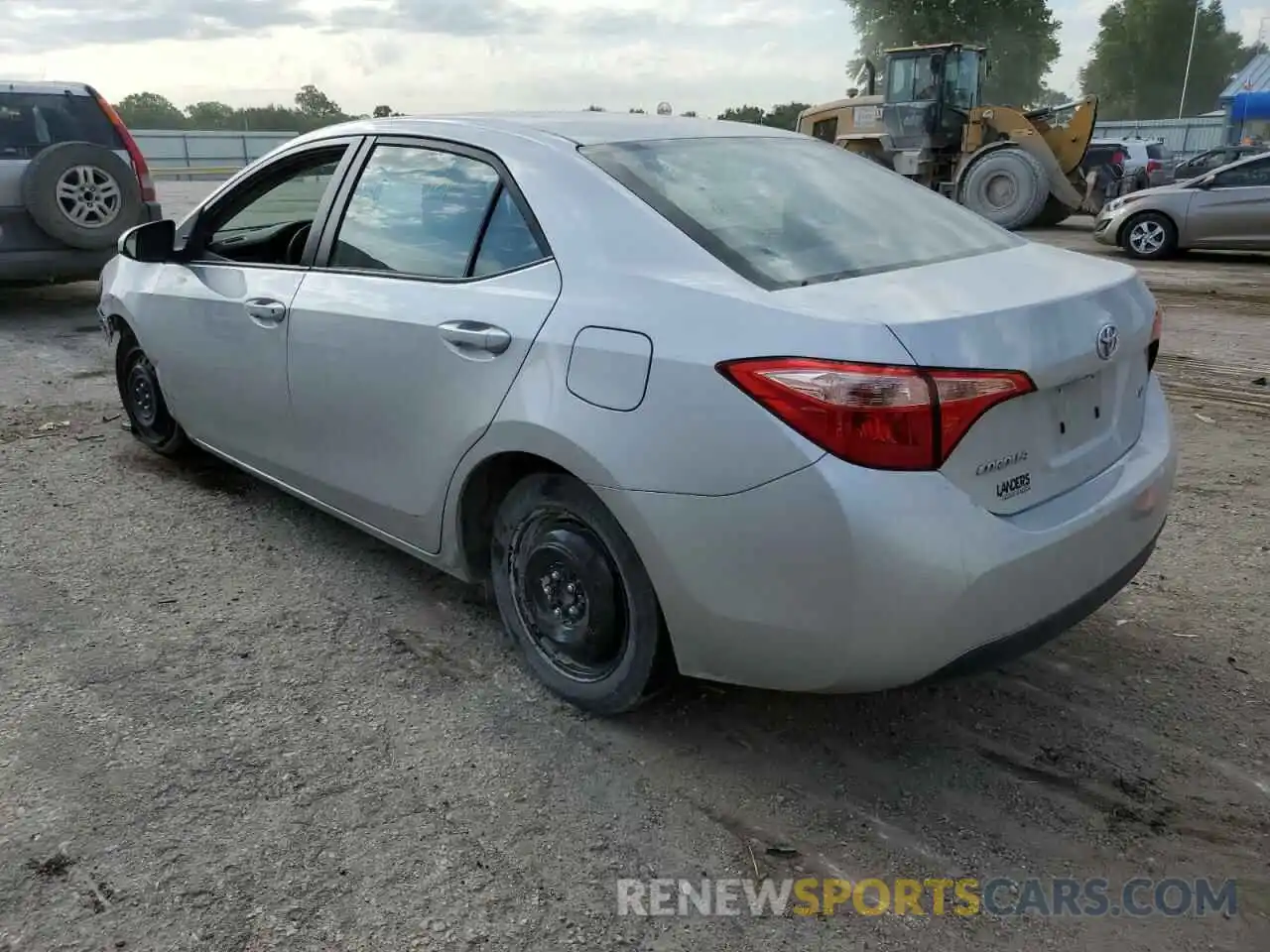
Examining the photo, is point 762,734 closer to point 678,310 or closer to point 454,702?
point 454,702

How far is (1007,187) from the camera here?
53.6 feet

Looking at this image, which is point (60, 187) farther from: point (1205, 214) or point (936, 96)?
point (936, 96)

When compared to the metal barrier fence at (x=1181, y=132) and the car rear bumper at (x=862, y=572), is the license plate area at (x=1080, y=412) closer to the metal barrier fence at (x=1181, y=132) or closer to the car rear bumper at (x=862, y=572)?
the car rear bumper at (x=862, y=572)

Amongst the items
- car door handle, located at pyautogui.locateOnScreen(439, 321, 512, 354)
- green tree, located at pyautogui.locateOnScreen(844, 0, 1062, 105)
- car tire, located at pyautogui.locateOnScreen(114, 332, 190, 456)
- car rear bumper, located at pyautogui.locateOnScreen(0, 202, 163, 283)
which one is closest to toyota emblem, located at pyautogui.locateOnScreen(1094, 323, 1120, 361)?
car door handle, located at pyautogui.locateOnScreen(439, 321, 512, 354)

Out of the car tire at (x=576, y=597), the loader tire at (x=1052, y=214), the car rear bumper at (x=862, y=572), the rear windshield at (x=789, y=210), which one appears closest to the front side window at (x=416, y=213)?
the rear windshield at (x=789, y=210)

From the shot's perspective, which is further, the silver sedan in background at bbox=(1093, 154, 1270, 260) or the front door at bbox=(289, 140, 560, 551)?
the silver sedan in background at bbox=(1093, 154, 1270, 260)

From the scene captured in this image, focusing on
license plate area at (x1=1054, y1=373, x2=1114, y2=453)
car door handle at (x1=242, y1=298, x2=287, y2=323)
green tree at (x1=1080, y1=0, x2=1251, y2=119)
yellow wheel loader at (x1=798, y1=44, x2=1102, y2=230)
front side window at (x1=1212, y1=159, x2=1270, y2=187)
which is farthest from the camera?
green tree at (x1=1080, y1=0, x2=1251, y2=119)

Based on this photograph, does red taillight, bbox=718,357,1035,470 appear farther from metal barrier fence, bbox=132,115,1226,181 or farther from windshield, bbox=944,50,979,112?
metal barrier fence, bbox=132,115,1226,181

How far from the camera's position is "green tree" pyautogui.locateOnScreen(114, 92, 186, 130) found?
45.2 meters

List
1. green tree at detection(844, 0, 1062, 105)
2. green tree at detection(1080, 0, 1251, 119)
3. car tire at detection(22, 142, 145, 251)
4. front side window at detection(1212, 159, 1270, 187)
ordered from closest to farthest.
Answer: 1. car tire at detection(22, 142, 145, 251)
2. front side window at detection(1212, 159, 1270, 187)
3. green tree at detection(844, 0, 1062, 105)
4. green tree at detection(1080, 0, 1251, 119)

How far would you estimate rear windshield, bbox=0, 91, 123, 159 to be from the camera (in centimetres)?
816

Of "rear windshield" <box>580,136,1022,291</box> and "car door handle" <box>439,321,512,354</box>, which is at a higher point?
"rear windshield" <box>580,136,1022,291</box>

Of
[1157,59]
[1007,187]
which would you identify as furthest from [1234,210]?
[1157,59]

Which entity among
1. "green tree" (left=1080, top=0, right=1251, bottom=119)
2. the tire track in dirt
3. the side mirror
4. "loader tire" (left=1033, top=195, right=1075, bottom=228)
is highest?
"green tree" (left=1080, top=0, right=1251, bottom=119)
